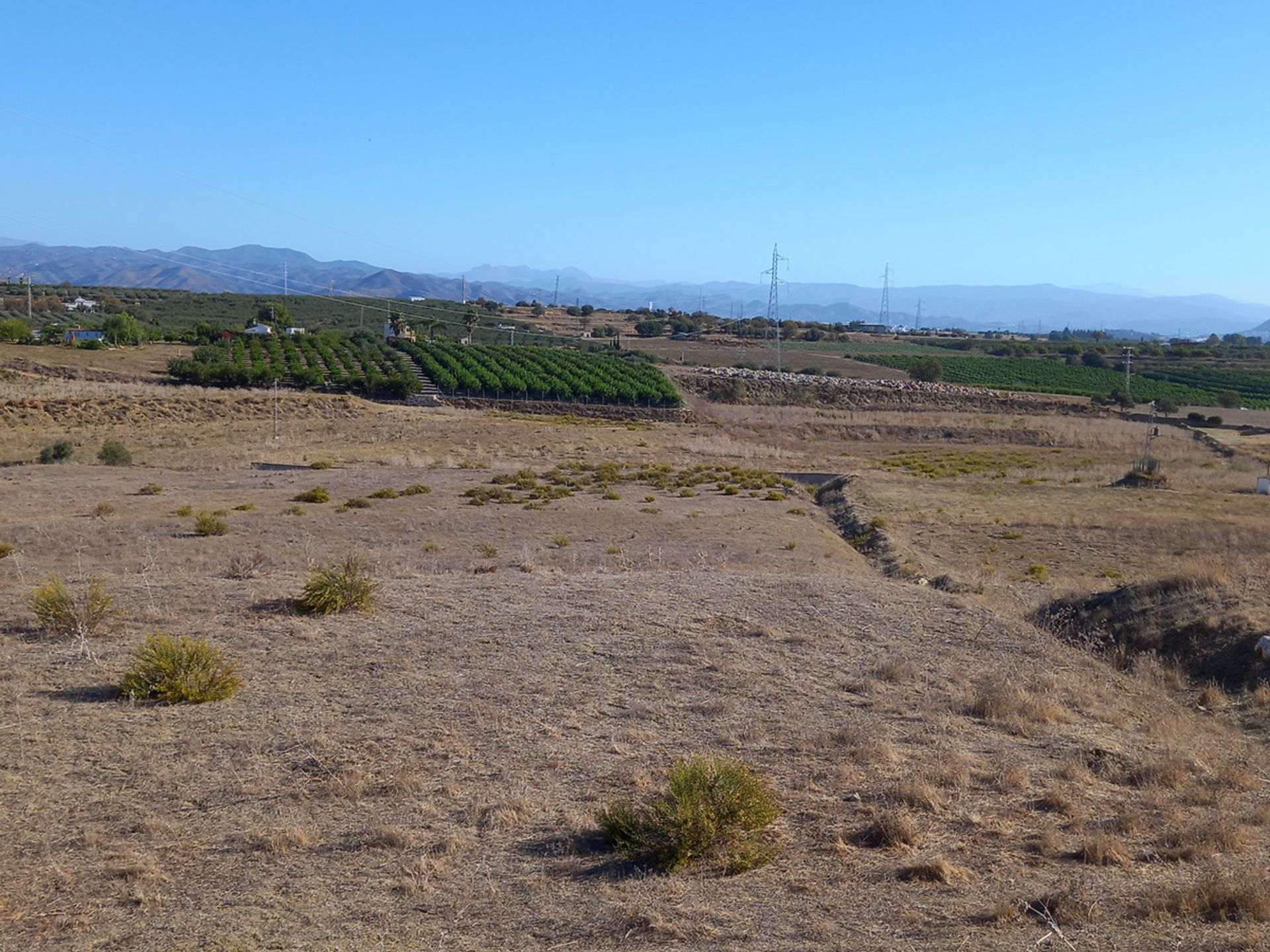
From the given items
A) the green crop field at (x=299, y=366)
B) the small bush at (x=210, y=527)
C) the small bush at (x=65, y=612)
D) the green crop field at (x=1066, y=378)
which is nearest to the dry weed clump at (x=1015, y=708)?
the small bush at (x=65, y=612)

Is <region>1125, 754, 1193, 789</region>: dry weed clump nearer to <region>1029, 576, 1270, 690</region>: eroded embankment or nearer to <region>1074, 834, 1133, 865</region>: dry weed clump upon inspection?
<region>1074, 834, 1133, 865</region>: dry weed clump

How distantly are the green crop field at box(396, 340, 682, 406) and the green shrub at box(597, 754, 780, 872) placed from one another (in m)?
69.7

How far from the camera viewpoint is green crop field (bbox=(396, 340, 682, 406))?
77.5 m

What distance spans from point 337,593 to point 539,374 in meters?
71.5

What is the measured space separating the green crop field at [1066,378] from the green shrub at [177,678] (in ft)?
316

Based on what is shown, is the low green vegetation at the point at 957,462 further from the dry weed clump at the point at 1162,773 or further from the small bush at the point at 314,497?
the dry weed clump at the point at 1162,773

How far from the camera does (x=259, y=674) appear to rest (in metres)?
11.2

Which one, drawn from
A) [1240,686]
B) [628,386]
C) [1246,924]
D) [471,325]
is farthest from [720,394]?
[1246,924]

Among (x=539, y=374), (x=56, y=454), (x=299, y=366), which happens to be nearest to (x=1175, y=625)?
(x=56, y=454)

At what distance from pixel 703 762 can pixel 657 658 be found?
473 cm

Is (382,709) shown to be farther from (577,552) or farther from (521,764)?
(577,552)

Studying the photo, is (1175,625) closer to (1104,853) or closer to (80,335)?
(1104,853)

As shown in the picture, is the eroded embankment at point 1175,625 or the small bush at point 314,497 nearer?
the eroded embankment at point 1175,625

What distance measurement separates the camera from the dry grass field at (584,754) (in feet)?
20.3
